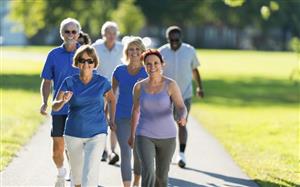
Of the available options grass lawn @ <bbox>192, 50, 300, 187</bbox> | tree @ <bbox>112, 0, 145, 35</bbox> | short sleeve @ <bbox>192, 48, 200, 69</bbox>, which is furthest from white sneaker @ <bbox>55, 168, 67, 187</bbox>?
tree @ <bbox>112, 0, 145, 35</bbox>

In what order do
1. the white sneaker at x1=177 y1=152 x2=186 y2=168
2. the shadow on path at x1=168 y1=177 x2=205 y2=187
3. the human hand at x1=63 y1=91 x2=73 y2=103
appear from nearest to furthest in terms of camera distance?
the human hand at x1=63 y1=91 x2=73 y2=103 → the shadow on path at x1=168 y1=177 x2=205 y2=187 → the white sneaker at x1=177 y1=152 x2=186 y2=168

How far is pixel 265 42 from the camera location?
324 feet

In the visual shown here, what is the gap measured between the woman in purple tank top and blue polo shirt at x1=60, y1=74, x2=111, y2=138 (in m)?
0.33

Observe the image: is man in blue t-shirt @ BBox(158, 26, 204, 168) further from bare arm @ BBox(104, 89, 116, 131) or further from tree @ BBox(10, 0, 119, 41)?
tree @ BBox(10, 0, 119, 41)

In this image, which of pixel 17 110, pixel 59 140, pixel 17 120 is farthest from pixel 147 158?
pixel 17 110

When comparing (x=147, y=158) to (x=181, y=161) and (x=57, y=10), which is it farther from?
(x=57, y=10)

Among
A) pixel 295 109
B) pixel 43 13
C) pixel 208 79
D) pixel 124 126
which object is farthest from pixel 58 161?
pixel 43 13

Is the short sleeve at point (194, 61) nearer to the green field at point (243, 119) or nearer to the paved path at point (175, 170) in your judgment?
→ the paved path at point (175, 170)

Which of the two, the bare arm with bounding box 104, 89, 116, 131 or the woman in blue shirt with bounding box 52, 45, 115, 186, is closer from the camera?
the woman in blue shirt with bounding box 52, 45, 115, 186

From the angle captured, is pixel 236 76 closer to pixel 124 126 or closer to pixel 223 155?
pixel 223 155

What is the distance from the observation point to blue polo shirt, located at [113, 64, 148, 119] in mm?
8070

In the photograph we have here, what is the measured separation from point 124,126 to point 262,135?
767 centimetres

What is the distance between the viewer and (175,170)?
1010 centimetres

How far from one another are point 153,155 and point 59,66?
5.51 ft
